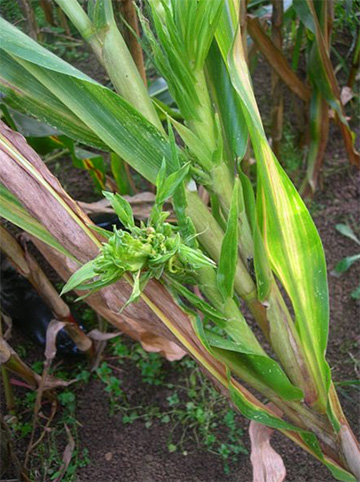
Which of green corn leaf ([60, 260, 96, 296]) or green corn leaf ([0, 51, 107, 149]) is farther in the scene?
green corn leaf ([0, 51, 107, 149])

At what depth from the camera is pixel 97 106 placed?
62cm

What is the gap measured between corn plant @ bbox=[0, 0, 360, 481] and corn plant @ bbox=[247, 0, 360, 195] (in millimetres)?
399

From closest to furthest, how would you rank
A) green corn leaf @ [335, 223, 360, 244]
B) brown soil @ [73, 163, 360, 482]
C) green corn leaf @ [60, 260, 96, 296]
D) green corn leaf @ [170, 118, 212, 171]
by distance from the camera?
1. green corn leaf @ [60, 260, 96, 296]
2. green corn leaf @ [170, 118, 212, 171]
3. brown soil @ [73, 163, 360, 482]
4. green corn leaf @ [335, 223, 360, 244]

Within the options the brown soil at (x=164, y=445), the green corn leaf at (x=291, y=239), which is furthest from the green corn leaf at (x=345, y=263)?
the green corn leaf at (x=291, y=239)

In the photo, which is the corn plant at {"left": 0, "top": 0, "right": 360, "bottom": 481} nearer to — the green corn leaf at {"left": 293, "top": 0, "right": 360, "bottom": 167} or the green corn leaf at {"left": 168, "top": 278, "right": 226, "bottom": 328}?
the green corn leaf at {"left": 168, "top": 278, "right": 226, "bottom": 328}

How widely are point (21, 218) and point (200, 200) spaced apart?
0.66 feet

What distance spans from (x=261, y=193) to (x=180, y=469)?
485 mm

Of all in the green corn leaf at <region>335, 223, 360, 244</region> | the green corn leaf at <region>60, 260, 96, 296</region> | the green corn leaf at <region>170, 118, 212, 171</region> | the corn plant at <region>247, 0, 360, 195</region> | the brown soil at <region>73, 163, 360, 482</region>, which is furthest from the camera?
the green corn leaf at <region>335, 223, 360, 244</region>

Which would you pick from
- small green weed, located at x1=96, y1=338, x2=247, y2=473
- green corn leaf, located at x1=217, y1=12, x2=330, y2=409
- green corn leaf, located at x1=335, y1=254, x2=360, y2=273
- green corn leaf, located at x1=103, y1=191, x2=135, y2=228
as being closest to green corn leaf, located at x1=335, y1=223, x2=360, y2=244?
green corn leaf, located at x1=335, y1=254, x2=360, y2=273

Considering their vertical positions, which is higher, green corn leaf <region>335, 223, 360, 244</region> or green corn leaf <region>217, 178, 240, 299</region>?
green corn leaf <region>217, 178, 240, 299</region>

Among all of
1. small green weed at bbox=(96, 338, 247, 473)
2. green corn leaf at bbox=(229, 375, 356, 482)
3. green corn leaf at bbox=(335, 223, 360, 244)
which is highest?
green corn leaf at bbox=(229, 375, 356, 482)

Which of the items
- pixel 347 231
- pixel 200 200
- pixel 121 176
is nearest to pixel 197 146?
pixel 200 200

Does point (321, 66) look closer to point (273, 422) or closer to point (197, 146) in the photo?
point (197, 146)

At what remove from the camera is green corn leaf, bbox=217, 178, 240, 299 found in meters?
0.55
